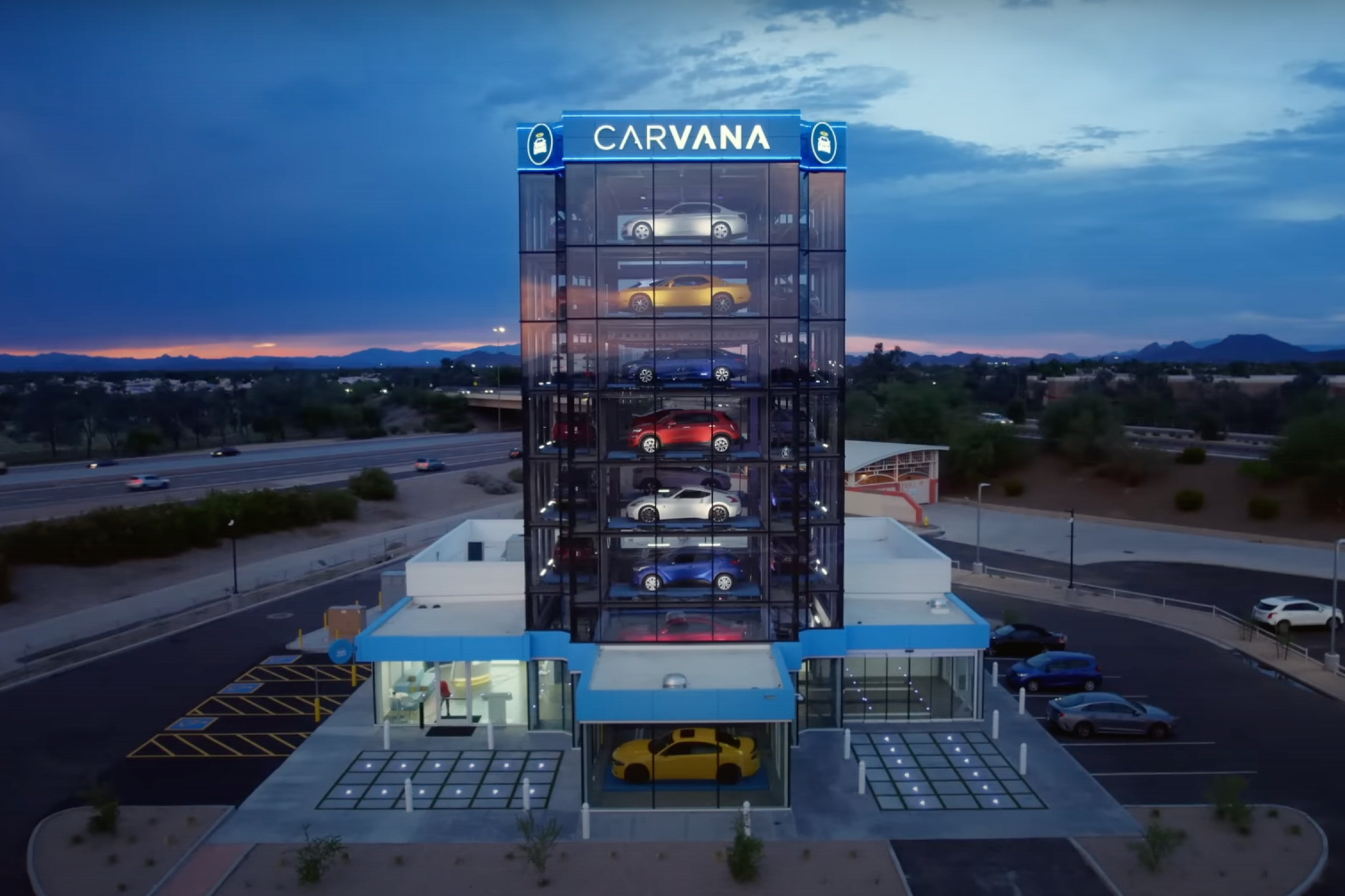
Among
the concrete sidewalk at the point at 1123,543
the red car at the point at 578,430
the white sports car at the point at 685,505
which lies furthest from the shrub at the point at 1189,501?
the red car at the point at 578,430

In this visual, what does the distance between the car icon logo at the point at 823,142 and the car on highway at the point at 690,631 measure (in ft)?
30.6

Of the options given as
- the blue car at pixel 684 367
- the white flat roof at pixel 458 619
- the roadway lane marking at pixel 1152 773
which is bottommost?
the roadway lane marking at pixel 1152 773

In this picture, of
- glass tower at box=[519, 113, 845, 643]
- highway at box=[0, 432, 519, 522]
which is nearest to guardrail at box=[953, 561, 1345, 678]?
glass tower at box=[519, 113, 845, 643]

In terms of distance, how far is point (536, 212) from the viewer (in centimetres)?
1825

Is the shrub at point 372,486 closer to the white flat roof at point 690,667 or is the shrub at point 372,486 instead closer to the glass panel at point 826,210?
the white flat roof at point 690,667

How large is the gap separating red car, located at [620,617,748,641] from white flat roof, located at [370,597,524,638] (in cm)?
275

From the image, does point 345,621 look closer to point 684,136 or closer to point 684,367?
point 684,367

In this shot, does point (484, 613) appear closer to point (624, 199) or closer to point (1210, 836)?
point (624, 199)

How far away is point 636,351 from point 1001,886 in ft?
35.8

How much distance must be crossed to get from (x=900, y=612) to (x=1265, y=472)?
3847 centimetres

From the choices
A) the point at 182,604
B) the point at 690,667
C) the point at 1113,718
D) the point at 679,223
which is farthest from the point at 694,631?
the point at 182,604

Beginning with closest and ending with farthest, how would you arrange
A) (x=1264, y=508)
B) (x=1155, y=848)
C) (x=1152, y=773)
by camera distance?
(x=1155, y=848) < (x=1152, y=773) < (x=1264, y=508)

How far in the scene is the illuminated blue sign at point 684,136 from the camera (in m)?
17.4

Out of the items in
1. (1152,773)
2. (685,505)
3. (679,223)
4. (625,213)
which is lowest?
(1152,773)
